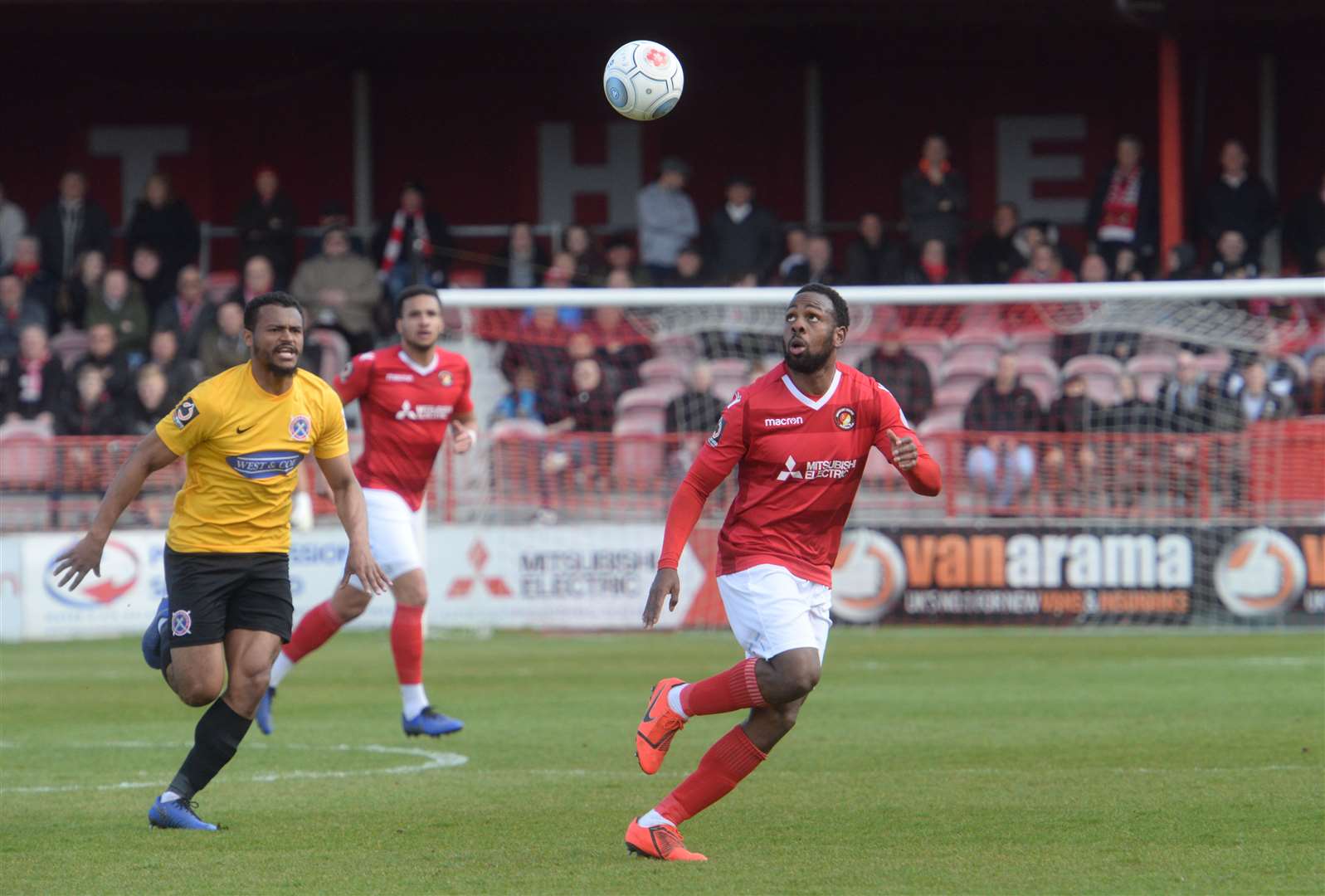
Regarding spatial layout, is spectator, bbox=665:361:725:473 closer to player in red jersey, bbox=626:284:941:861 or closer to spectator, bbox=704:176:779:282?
spectator, bbox=704:176:779:282

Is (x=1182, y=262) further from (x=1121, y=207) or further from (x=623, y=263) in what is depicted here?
(x=623, y=263)

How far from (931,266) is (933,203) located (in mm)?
877

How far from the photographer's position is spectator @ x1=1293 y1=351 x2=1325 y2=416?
695 inches

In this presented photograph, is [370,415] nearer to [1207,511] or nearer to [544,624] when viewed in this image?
[544,624]

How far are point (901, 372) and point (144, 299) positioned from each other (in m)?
8.82

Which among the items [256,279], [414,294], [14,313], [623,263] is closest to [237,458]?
[414,294]

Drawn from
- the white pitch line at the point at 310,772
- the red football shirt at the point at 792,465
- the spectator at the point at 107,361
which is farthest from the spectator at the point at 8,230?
the red football shirt at the point at 792,465

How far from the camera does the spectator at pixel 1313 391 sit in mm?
17641

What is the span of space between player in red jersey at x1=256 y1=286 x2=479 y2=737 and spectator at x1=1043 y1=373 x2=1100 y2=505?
8.16 m

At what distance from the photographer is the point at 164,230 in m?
22.4

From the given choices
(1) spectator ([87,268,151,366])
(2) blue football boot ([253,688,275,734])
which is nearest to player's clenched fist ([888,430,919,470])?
(2) blue football boot ([253,688,275,734])

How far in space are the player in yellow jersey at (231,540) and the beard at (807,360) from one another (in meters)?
1.99

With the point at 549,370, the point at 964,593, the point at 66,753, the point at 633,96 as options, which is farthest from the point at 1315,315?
the point at 66,753

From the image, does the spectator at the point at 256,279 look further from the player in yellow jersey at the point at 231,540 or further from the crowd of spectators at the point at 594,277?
the player in yellow jersey at the point at 231,540
